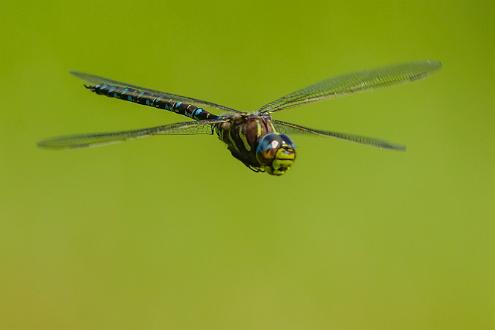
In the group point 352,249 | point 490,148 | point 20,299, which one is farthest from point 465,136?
point 20,299

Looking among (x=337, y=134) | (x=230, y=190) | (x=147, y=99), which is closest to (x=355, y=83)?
(x=337, y=134)

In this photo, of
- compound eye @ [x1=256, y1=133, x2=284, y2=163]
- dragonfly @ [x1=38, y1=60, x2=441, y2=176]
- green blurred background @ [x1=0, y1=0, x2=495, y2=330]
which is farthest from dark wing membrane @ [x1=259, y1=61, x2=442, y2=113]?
green blurred background @ [x1=0, y1=0, x2=495, y2=330]

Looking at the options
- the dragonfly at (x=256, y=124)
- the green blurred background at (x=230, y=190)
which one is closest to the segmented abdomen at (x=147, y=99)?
the dragonfly at (x=256, y=124)

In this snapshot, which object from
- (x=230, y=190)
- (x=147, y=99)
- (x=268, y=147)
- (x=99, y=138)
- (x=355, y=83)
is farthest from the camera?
(x=230, y=190)

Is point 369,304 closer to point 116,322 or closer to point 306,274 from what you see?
point 306,274

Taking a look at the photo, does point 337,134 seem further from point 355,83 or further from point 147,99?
point 147,99

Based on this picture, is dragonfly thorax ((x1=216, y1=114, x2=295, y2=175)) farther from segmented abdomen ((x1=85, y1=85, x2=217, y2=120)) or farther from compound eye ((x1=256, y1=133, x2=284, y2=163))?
segmented abdomen ((x1=85, y1=85, x2=217, y2=120))
